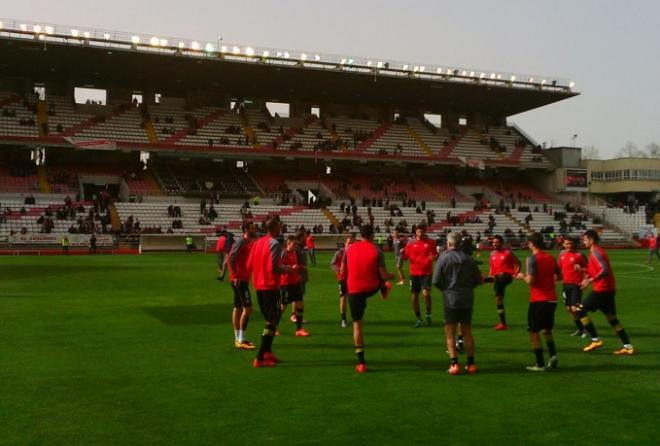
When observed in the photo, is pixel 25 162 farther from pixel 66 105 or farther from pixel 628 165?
pixel 628 165

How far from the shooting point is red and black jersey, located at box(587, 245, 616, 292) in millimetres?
10312

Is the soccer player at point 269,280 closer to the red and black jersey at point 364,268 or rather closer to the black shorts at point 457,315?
the red and black jersey at point 364,268

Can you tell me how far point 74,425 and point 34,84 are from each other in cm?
5984

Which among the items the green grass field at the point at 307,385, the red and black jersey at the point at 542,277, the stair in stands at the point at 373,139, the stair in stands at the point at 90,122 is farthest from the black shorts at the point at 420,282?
the stair in stands at the point at 373,139

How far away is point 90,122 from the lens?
183ft

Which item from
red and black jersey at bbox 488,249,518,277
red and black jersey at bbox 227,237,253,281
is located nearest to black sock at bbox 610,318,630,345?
red and black jersey at bbox 488,249,518,277

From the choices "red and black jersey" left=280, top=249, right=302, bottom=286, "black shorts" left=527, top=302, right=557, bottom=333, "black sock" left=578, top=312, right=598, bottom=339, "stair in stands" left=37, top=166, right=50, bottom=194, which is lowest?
"black sock" left=578, top=312, right=598, bottom=339

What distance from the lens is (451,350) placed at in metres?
8.83

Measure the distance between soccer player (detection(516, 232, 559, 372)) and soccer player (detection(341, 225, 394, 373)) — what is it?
6.50 feet

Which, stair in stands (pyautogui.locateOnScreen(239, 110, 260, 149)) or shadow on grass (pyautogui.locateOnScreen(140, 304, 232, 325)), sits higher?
stair in stands (pyautogui.locateOnScreen(239, 110, 260, 149))

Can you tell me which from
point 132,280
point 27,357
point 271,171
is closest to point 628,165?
point 271,171

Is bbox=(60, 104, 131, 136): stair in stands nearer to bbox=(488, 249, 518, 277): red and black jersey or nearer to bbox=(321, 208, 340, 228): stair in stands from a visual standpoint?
bbox=(321, 208, 340, 228): stair in stands

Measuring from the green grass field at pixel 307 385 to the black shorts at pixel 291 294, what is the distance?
802 mm

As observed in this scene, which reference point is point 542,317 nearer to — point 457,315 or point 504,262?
point 457,315
